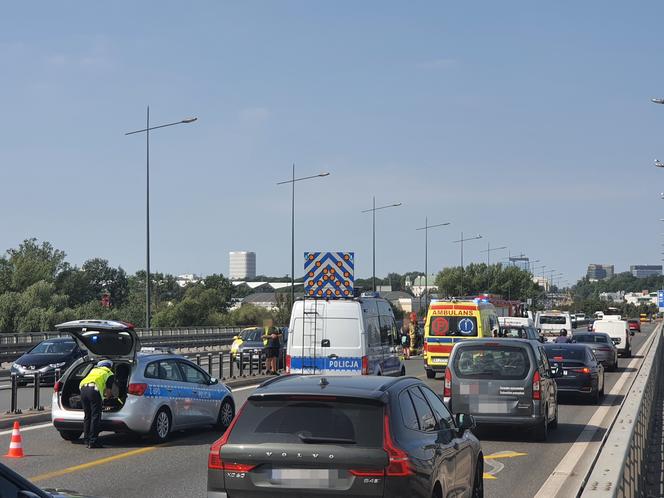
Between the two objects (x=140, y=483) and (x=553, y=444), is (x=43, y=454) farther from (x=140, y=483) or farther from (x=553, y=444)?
(x=553, y=444)

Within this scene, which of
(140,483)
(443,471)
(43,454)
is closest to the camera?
(443,471)

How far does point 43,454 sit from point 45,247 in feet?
240

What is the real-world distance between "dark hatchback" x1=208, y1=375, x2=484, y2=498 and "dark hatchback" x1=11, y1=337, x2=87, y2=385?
71.6 ft

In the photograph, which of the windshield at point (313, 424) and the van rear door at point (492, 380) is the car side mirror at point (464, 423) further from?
the van rear door at point (492, 380)

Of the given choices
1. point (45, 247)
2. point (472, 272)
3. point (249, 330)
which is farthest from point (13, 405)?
point (472, 272)

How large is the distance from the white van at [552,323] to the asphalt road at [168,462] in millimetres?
39256

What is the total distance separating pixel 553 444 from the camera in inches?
636

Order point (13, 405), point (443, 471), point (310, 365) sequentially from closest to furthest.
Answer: point (443, 471) < point (13, 405) < point (310, 365)

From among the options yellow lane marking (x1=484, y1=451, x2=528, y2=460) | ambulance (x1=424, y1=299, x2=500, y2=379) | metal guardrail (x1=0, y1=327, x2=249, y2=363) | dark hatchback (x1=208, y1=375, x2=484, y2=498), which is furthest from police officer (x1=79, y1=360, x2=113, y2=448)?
metal guardrail (x1=0, y1=327, x2=249, y2=363)

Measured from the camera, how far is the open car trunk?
15.8m

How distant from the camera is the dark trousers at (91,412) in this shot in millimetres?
15094

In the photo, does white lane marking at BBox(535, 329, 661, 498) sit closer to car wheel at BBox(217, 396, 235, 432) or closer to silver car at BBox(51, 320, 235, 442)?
car wheel at BBox(217, 396, 235, 432)

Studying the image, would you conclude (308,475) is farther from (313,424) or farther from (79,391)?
(79,391)

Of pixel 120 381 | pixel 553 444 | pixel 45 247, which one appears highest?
pixel 45 247
